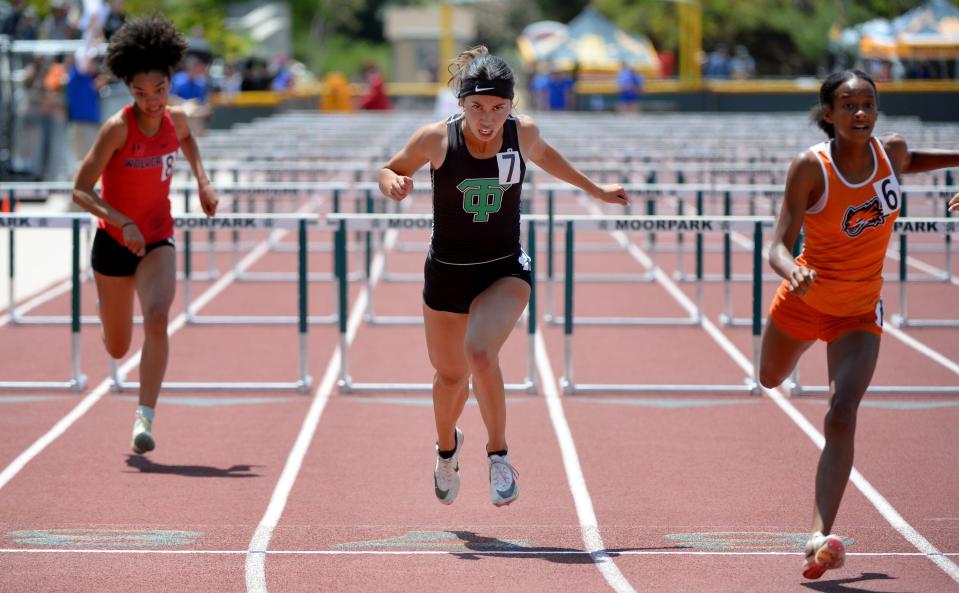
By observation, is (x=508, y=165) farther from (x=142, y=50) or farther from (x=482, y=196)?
(x=142, y=50)

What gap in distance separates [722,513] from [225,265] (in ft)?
36.8

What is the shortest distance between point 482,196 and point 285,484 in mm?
2003

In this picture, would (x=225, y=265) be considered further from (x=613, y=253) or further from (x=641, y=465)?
(x=641, y=465)

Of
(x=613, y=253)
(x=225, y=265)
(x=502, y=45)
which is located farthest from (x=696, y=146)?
(x=502, y=45)

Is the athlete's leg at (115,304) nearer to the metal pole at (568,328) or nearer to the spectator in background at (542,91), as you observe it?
the metal pole at (568,328)

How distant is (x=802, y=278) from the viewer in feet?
18.0

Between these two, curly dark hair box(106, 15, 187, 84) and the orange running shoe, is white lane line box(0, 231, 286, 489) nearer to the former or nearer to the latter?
curly dark hair box(106, 15, 187, 84)

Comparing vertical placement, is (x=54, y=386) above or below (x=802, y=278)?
below

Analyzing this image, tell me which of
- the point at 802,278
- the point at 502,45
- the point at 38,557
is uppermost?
the point at 502,45

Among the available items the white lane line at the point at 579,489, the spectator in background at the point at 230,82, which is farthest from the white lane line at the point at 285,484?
the spectator in background at the point at 230,82

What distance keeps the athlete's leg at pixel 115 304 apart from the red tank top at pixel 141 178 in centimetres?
21

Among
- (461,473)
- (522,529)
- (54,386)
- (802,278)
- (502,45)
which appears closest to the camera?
(802,278)

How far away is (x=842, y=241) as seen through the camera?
19.5ft

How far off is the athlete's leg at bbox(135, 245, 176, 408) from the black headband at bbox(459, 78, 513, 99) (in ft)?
7.30
